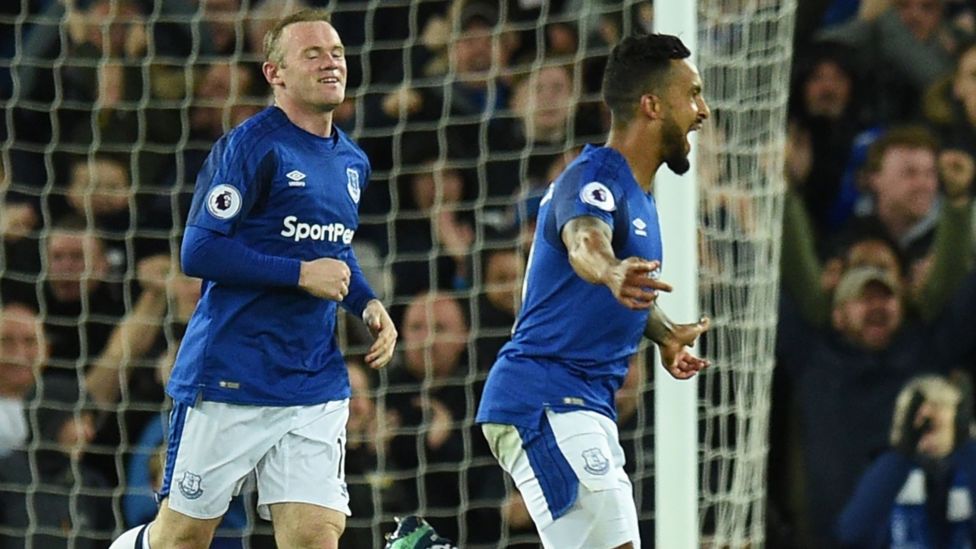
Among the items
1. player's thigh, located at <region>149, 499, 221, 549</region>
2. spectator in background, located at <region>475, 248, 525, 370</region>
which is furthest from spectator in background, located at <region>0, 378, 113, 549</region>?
player's thigh, located at <region>149, 499, 221, 549</region>

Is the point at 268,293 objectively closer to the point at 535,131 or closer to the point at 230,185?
the point at 230,185

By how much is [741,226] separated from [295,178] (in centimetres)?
236

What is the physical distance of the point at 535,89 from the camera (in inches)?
271

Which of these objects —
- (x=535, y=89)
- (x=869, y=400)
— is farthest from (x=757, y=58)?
(x=869, y=400)

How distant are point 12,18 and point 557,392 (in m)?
4.08

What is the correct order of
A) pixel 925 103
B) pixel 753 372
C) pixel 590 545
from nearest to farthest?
pixel 590 545 → pixel 753 372 → pixel 925 103

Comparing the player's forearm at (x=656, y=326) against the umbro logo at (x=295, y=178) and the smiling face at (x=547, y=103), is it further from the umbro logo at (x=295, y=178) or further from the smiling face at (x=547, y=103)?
the smiling face at (x=547, y=103)

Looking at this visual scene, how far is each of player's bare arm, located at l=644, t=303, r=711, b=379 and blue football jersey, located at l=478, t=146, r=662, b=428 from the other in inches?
4.7

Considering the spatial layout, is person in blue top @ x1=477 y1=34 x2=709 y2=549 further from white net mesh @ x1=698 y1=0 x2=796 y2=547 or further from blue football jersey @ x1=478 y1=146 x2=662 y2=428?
white net mesh @ x1=698 y1=0 x2=796 y2=547

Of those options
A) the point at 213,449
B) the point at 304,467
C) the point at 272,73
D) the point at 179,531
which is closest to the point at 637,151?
the point at 272,73

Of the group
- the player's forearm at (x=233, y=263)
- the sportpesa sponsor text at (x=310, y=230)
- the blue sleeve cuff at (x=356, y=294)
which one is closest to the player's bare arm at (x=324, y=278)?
the player's forearm at (x=233, y=263)

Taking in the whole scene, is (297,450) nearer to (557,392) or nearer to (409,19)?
(557,392)

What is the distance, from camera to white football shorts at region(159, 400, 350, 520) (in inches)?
166

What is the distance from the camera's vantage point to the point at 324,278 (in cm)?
403
